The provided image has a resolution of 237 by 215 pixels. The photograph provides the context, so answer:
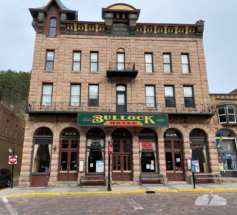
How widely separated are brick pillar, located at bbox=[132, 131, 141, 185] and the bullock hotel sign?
56.4 inches

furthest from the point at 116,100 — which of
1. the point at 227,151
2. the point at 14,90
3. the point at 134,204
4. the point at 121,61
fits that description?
the point at 14,90

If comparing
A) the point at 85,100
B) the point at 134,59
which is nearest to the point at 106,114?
the point at 85,100

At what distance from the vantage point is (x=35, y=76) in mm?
18188

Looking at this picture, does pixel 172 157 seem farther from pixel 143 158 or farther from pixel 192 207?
pixel 192 207

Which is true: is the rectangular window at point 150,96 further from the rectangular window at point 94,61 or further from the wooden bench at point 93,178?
the wooden bench at point 93,178

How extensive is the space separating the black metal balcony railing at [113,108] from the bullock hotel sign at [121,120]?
119 cm

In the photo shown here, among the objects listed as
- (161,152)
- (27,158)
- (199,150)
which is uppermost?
(199,150)

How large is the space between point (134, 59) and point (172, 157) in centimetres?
979

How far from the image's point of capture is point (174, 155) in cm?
1748

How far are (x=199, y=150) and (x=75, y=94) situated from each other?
40.6 ft

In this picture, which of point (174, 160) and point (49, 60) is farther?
point (49, 60)

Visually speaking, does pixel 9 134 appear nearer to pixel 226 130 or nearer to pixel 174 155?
pixel 174 155

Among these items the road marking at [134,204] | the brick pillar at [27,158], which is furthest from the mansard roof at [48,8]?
the road marking at [134,204]

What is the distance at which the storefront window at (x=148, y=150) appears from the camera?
55.9 feet
